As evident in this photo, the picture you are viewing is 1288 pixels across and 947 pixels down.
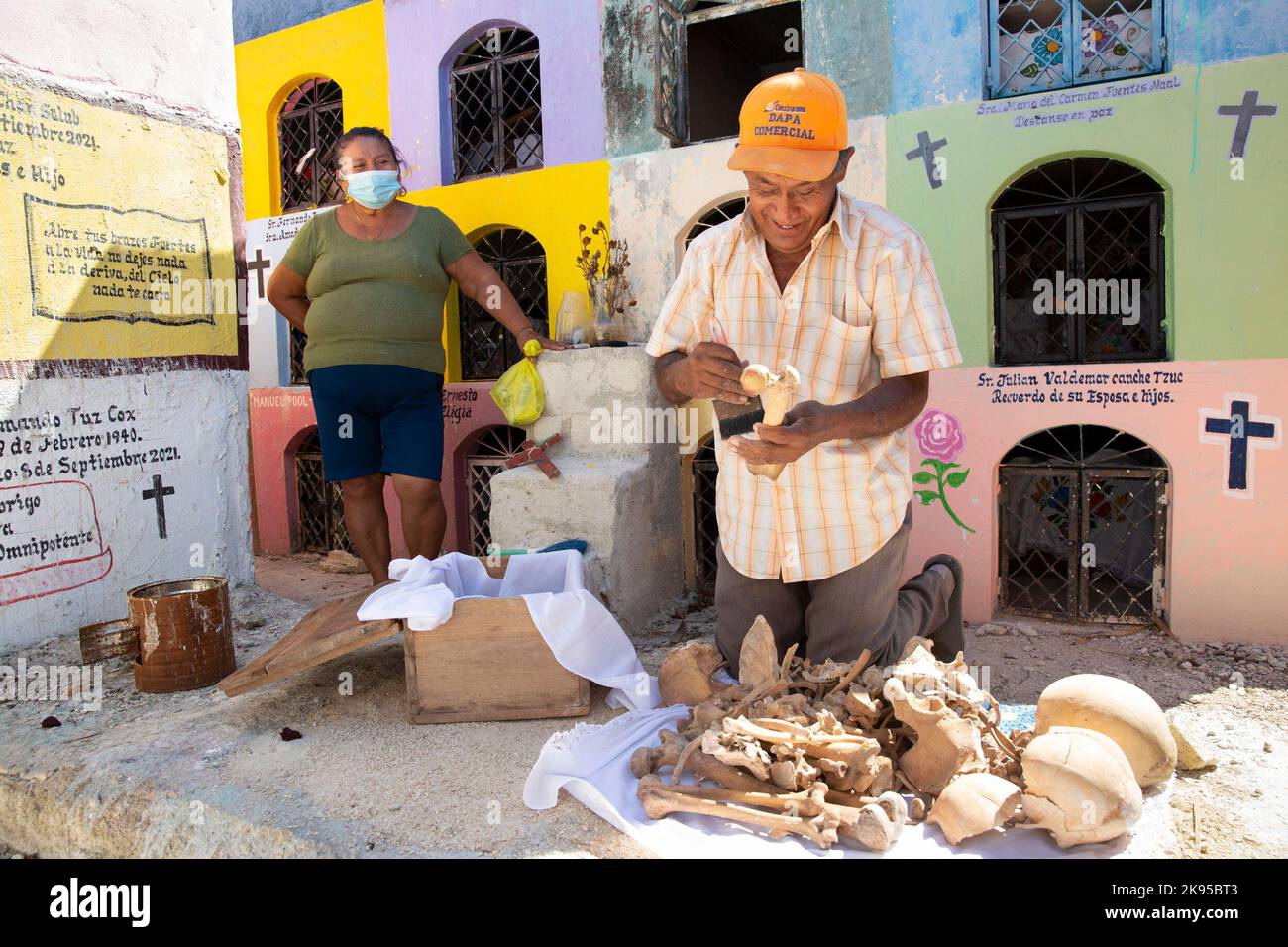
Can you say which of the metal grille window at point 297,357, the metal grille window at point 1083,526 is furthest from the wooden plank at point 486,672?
the metal grille window at point 297,357

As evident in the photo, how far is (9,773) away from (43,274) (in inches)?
88.3

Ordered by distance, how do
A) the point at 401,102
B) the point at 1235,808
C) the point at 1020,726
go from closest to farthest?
the point at 1235,808 → the point at 1020,726 → the point at 401,102

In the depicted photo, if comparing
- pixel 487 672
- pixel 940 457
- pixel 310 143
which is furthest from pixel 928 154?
pixel 310 143

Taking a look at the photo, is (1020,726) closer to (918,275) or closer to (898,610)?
(898,610)

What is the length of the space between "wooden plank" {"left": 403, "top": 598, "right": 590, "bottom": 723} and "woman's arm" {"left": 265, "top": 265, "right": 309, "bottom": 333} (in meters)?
2.11

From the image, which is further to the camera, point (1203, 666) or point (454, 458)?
point (454, 458)

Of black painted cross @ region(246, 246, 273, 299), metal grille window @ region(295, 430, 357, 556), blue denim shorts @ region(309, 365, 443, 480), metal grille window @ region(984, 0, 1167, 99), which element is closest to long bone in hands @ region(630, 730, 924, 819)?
Result: blue denim shorts @ region(309, 365, 443, 480)

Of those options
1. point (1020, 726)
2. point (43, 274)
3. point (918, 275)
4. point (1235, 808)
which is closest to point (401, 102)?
point (43, 274)

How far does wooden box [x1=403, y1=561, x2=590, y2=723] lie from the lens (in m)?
3.21

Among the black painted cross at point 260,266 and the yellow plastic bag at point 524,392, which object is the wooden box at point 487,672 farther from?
the black painted cross at point 260,266

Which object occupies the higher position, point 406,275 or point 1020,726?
point 406,275

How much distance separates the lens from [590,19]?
549 cm

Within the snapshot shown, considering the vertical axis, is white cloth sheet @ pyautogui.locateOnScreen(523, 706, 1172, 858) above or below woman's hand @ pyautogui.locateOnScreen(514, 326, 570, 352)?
below

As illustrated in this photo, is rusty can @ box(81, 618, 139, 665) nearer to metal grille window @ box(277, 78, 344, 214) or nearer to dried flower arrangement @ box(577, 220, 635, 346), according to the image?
dried flower arrangement @ box(577, 220, 635, 346)
